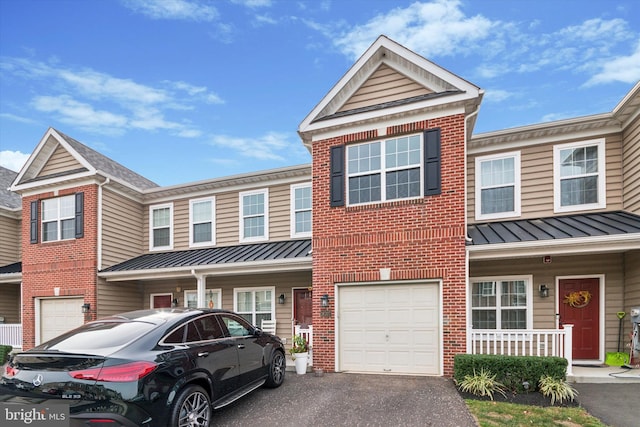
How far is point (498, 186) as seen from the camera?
390 inches

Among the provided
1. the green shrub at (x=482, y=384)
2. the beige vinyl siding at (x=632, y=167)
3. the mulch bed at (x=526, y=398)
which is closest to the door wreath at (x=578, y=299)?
the beige vinyl siding at (x=632, y=167)

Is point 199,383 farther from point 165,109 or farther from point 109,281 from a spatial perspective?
point 165,109

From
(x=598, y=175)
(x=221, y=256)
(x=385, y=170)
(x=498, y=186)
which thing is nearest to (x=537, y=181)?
(x=498, y=186)

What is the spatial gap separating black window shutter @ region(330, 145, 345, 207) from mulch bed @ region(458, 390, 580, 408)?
4.70 metres

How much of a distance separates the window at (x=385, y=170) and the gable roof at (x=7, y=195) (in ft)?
48.4

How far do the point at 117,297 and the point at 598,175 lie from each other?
14620 mm

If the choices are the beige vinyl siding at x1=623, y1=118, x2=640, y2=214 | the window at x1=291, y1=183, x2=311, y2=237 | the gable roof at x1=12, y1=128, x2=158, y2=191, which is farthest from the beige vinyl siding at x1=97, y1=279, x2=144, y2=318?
the beige vinyl siding at x1=623, y1=118, x2=640, y2=214

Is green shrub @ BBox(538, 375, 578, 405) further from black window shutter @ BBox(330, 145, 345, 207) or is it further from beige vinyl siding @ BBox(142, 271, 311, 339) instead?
beige vinyl siding @ BBox(142, 271, 311, 339)

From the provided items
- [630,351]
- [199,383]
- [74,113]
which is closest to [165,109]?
[74,113]

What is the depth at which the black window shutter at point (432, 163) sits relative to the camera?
317 inches

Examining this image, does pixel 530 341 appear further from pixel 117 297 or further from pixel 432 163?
pixel 117 297

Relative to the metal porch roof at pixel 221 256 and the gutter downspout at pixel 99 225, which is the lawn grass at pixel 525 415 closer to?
the metal porch roof at pixel 221 256

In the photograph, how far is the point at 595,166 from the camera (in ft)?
30.1

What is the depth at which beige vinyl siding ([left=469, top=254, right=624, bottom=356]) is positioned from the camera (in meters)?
8.60
